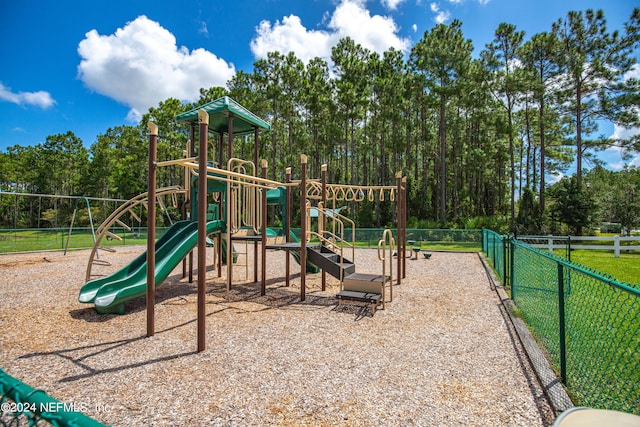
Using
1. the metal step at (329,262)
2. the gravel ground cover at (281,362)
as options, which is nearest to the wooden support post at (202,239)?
the gravel ground cover at (281,362)

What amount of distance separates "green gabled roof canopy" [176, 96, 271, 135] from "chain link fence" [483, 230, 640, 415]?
23.4ft

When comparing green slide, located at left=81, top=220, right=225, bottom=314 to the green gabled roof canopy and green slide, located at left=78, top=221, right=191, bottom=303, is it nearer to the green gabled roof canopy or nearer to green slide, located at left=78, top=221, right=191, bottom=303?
green slide, located at left=78, top=221, right=191, bottom=303

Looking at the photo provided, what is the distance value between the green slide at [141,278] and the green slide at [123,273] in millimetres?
63

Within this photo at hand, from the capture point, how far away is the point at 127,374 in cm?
370

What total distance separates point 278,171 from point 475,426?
3322 cm

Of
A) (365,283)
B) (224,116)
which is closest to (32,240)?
(224,116)

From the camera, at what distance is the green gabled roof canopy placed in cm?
813

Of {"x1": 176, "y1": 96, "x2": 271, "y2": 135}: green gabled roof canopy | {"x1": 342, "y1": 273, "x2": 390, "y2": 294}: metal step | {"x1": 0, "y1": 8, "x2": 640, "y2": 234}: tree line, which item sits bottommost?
{"x1": 342, "y1": 273, "x2": 390, "y2": 294}: metal step

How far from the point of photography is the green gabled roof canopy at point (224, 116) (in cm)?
813

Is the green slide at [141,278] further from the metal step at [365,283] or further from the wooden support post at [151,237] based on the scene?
the metal step at [365,283]

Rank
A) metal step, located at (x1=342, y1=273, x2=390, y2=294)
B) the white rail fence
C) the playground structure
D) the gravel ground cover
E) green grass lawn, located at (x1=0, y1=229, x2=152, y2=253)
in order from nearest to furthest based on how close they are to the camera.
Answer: the gravel ground cover
the playground structure
metal step, located at (x1=342, y1=273, x2=390, y2=294)
the white rail fence
green grass lawn, located at (x1=0, y1=229, x2=152, y2=253)

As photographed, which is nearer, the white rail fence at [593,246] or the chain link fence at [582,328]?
the chain link fence at [582,328]

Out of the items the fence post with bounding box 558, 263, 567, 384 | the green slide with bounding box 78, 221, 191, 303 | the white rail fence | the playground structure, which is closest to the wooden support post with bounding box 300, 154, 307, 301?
the playground structure

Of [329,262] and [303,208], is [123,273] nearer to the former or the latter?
[303,208]
